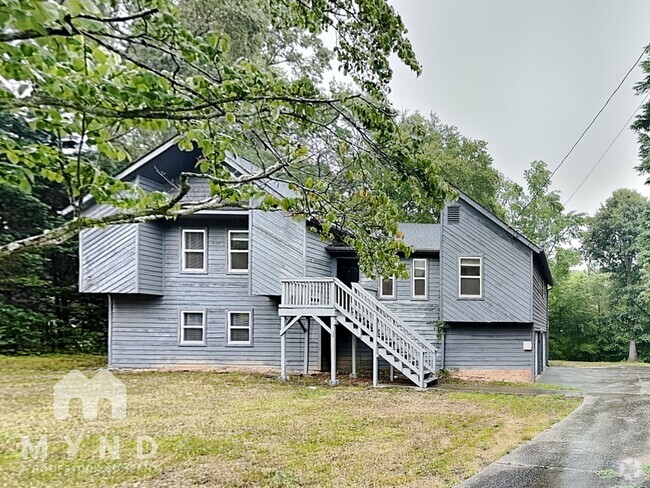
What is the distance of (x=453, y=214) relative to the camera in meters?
14.5

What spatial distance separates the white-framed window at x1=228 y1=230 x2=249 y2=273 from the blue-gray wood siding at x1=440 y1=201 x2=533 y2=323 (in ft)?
20.5

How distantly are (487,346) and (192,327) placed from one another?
30.6 feet

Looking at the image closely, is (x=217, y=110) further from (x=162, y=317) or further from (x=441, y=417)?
(x=162, y=317)

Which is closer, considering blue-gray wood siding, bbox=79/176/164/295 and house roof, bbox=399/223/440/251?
blue-gray wood siding, bbox=79/176/164/295

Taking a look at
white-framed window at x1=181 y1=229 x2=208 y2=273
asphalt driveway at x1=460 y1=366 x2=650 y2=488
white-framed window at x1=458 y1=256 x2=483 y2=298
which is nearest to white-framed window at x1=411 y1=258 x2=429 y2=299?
white-framed window at x1=458 y1=256 x2=483 y2=298

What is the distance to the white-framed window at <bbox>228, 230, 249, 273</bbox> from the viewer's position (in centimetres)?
1533

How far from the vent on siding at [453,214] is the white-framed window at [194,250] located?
7784mm

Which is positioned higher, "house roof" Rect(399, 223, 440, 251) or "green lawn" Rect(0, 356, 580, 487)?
"house roof" Rect(399, 223, 440, 251)

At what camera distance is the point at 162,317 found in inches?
603

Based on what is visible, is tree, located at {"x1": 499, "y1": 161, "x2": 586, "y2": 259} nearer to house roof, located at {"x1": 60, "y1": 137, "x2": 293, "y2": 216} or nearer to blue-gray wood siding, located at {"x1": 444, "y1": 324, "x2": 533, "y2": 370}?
blue-gray wood siding, located at {"x1": 444, "y1": 324, "x2": 533, "y2": 370}

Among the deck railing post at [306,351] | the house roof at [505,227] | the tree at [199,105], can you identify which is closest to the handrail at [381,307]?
the deck railing post at [306,351]

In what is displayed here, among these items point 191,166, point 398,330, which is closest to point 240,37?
point 191,166

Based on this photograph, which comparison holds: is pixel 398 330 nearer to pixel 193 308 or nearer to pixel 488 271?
pixel 488 271

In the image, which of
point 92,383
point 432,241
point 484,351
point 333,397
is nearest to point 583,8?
point 432,241
